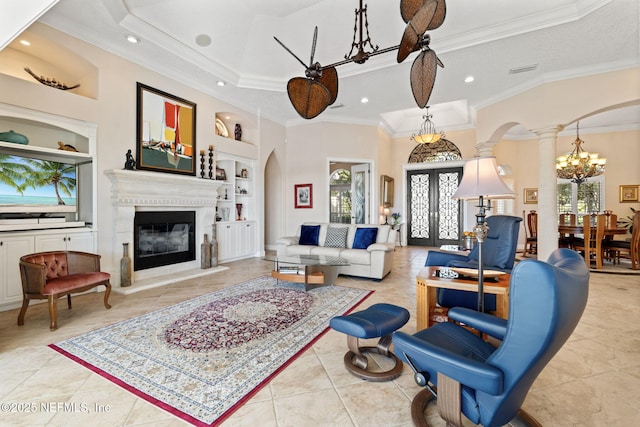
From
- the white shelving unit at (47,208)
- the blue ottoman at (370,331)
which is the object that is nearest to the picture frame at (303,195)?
the white shelving unit at (47,208)

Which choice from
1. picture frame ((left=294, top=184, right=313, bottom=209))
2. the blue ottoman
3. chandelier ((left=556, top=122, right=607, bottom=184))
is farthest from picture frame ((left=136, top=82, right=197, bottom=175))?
chandelier ((left=556, top=122, right=607, bottom=184))

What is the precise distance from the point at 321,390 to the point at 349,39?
4647 millimetres

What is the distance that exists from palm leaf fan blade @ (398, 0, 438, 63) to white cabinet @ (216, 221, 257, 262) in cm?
506

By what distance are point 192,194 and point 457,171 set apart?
283 inches

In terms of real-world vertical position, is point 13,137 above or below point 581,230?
above

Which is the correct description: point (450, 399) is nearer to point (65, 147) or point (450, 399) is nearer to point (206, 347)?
point (206, 347)

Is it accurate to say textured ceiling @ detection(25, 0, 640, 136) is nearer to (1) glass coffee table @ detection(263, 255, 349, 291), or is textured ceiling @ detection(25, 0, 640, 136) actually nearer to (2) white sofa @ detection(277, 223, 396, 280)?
(2) white sofa @ detection(277, 223, 396, 280)

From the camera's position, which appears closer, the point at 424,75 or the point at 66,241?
the point at 424,75

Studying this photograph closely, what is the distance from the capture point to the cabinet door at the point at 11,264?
3.17m

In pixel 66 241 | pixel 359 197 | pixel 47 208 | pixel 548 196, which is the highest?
pixel 359 197

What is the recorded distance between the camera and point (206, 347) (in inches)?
94.3

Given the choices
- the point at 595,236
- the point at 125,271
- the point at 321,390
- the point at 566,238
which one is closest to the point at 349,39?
the point at 321,390

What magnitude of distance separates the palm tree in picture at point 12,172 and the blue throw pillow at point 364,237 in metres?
4.63

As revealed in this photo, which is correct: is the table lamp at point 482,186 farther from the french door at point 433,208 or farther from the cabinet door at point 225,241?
the french door at point 433,208
